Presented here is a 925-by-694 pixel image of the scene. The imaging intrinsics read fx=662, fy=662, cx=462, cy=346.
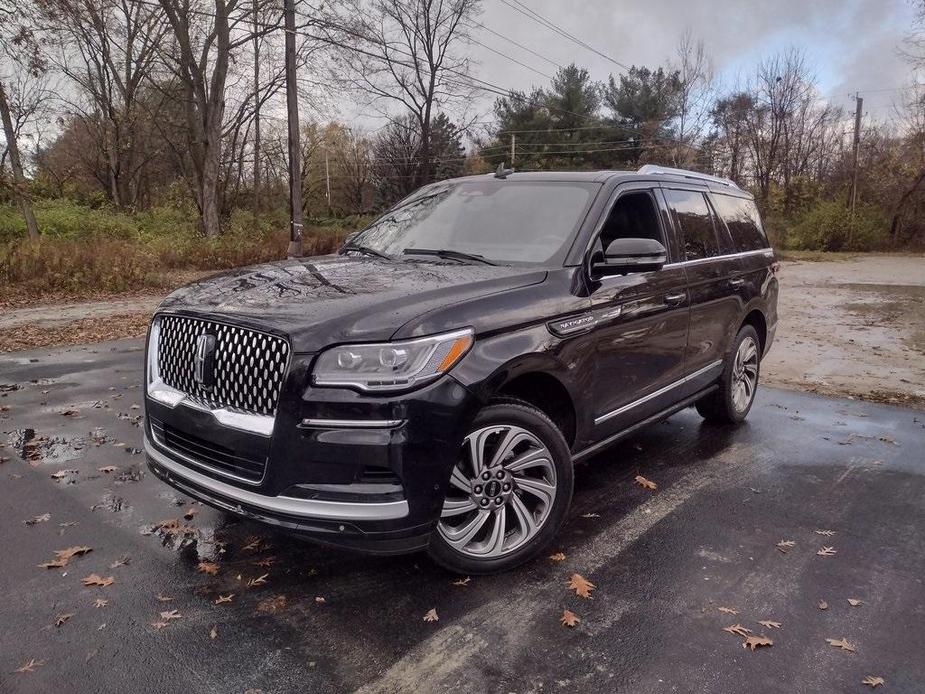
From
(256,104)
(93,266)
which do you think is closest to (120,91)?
(256,104)

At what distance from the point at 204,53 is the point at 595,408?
28617mm

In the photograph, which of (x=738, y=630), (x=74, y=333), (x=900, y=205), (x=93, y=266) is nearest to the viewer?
(x=738, y=630)

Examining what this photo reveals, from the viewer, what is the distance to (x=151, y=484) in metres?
4.29

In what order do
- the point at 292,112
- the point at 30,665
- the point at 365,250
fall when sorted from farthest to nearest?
1. the point at 292,112
2. the point at 365,250
3. the point at 30,665

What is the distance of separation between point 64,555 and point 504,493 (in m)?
2.27

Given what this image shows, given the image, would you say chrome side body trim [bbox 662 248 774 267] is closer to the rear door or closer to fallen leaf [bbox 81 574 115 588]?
the rear door

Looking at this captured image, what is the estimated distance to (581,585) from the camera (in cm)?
312

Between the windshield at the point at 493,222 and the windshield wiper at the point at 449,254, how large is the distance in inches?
1.1

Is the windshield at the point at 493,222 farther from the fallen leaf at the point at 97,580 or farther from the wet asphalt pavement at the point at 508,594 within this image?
the fallen leaf at the point at 97,580

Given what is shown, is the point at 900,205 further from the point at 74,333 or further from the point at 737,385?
the point at 74,333

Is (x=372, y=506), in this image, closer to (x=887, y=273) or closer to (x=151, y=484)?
(x=151, y=484)

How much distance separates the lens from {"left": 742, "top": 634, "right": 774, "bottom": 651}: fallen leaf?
2.67 metres

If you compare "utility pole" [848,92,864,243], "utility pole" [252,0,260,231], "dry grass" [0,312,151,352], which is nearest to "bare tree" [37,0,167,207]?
"utility pole" [252,0,260,231]

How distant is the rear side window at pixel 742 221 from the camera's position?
5398 millimetres
